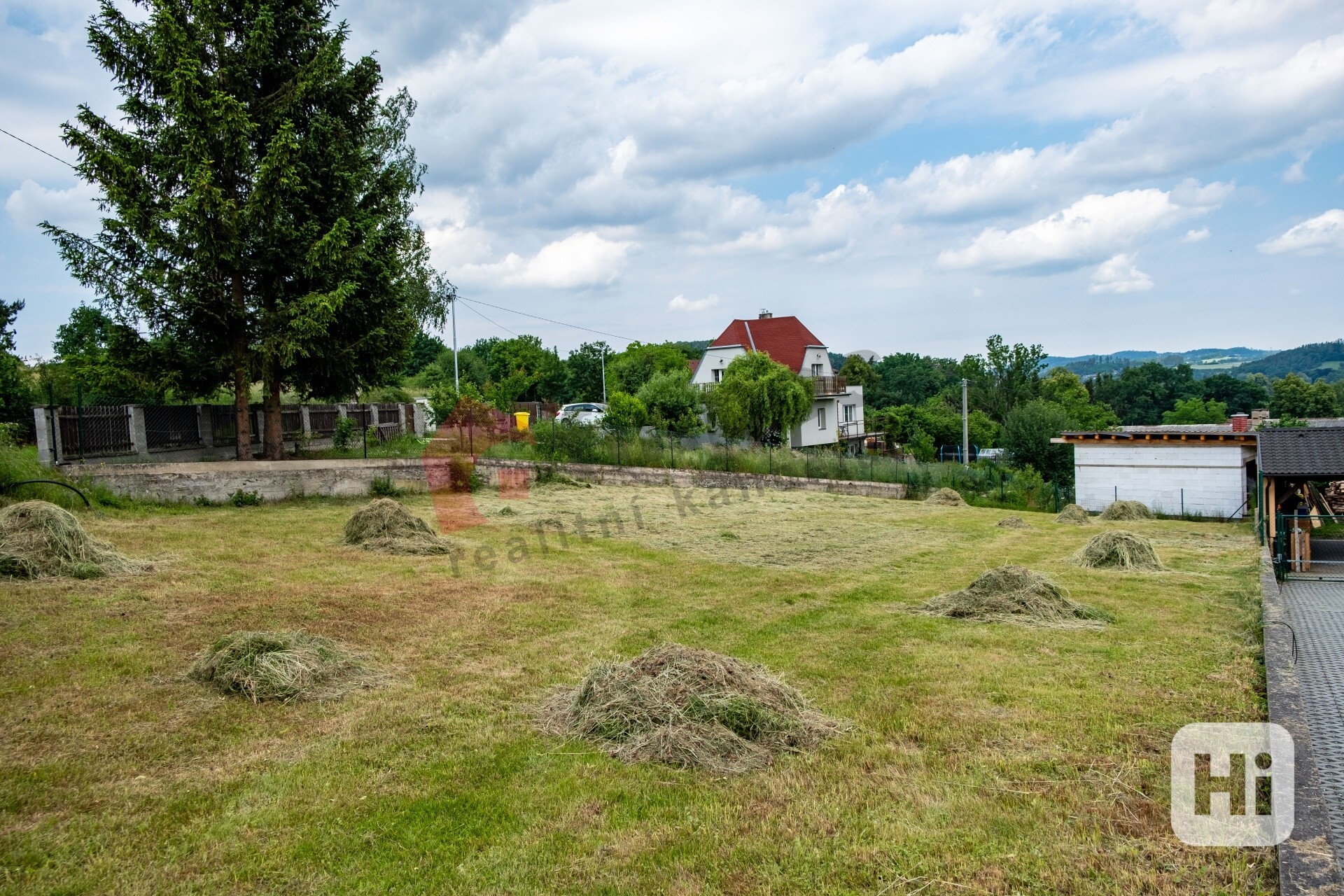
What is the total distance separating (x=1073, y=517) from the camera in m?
21.7

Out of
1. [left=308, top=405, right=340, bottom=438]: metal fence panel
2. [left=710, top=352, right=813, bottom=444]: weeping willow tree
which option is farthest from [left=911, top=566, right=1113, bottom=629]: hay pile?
[left=710, top=352, right=813, bottom=444]: weeping willow tree

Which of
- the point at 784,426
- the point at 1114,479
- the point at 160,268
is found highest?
the point at 160,268

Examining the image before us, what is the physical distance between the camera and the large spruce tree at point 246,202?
16031mm

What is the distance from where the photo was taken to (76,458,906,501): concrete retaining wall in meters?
15.5

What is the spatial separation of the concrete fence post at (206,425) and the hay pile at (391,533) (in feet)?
30.6

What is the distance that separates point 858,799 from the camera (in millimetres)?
4391

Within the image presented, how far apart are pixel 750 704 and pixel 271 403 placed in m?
16.7

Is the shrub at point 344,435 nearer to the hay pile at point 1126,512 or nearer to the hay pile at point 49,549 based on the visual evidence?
the hay pile at point 49,549


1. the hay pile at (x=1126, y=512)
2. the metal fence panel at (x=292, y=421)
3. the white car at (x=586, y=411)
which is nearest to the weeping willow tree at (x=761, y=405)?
the white car at (x=586, y=411)

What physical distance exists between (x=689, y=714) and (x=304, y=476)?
14923mm

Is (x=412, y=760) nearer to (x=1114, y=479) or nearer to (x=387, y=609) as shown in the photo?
(x=387, y=609)

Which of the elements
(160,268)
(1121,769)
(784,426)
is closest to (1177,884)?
(1121,769)

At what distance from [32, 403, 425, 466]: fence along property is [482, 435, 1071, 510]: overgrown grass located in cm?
552

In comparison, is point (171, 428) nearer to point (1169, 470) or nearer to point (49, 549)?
point (49, 549)
